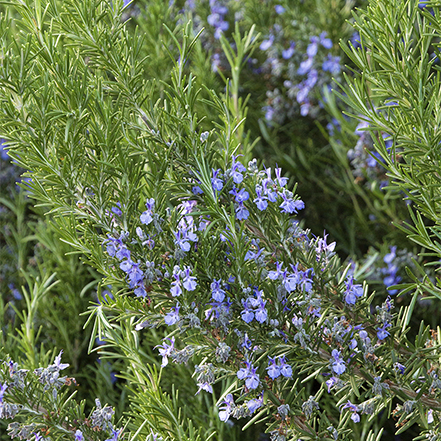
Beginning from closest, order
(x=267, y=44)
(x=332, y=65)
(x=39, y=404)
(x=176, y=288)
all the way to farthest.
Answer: (x=176, y=288), (x=39, y=404), (x=332, y=65), (x=267, y=44)

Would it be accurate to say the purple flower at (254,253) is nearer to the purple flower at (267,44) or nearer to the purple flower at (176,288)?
the purple flower at (176,288)

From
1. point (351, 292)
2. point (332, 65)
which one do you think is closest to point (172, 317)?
point (351, 292)

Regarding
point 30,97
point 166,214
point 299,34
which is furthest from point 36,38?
Result: point 299,34

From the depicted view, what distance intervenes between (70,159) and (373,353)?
48 cm

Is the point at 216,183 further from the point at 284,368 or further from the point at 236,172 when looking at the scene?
the point at 284,368

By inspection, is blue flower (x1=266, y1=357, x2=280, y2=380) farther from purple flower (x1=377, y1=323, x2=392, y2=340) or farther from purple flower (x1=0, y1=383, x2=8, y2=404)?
purple flower (x1=0, y1=383, x2=8, y2=404)

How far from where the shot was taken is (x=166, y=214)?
71cm

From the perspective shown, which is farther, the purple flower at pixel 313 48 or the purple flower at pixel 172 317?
the purple flower at pixel 313 48

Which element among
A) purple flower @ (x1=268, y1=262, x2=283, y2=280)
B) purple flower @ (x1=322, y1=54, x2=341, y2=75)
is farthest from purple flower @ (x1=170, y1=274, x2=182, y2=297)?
purple flower @ (x1=322, y1=54, x2=341, y2=75)

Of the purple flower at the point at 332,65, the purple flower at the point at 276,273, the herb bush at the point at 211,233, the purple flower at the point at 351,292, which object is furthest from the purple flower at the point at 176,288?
the purple flower at the point at 332,65

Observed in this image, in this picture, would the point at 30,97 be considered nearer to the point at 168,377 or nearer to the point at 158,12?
the point at 168,377

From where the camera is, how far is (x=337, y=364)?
65cm

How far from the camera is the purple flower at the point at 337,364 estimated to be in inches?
25.1

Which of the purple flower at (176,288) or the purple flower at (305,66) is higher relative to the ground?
the purple flower at (305,66)
